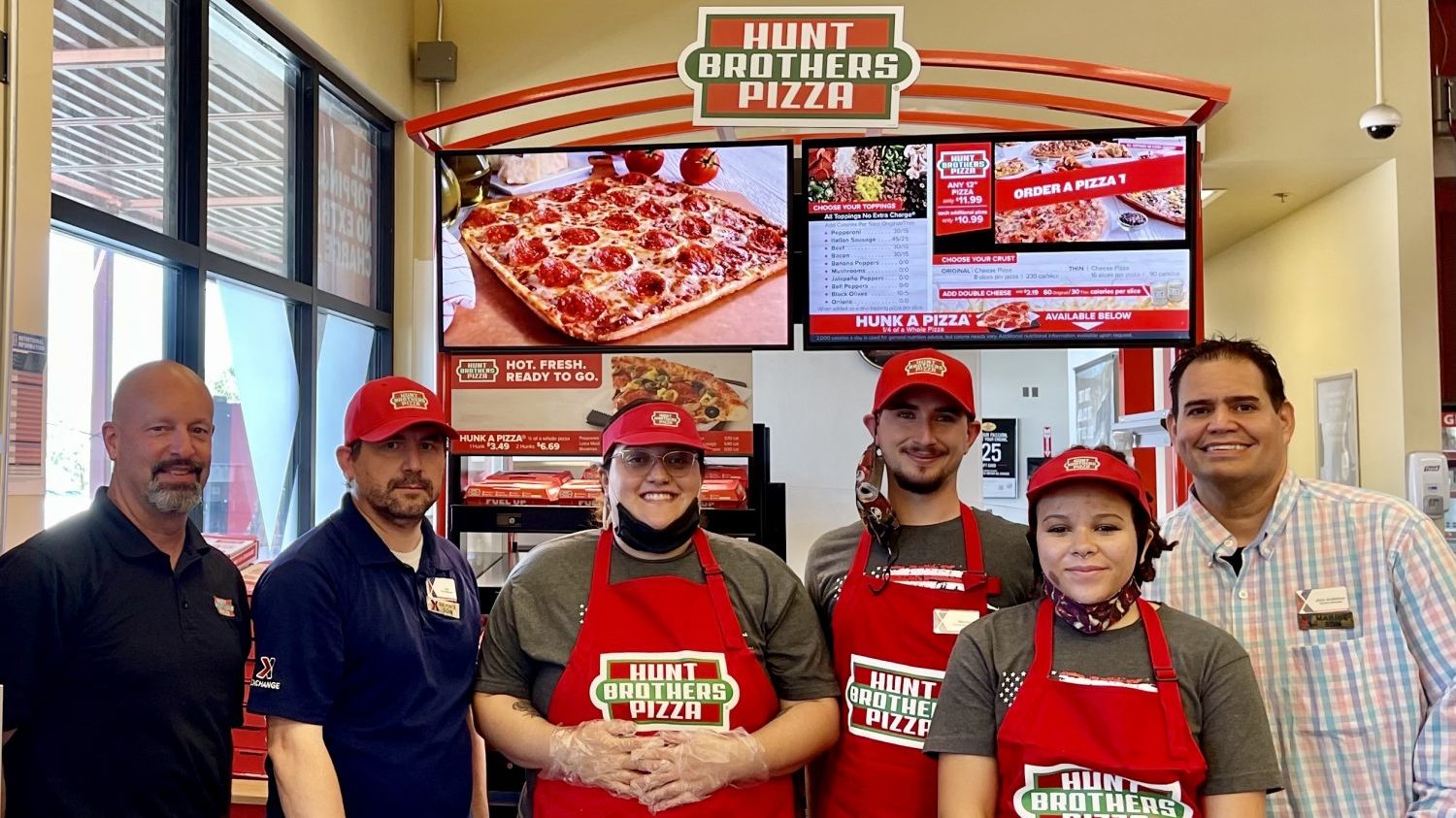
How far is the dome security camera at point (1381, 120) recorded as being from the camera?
14.6ft

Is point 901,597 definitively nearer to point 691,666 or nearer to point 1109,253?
point 691,666

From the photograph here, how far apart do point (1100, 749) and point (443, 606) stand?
4.20 feet

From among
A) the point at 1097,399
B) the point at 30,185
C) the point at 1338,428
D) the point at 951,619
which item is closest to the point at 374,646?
the point at 951,619

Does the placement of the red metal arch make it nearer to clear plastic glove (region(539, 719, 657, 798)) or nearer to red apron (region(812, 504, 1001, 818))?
red apron (region(812, 504, 1001, 818))

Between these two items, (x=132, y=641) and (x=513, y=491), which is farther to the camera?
(x=513, y=491)

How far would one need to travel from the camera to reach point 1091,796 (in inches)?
67.2

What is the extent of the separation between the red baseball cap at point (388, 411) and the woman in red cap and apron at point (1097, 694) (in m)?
1.15

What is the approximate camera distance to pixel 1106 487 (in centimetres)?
180

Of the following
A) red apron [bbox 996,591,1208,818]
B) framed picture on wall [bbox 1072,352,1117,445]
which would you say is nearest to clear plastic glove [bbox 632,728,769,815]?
red apron [bbox 996,591,1208,818]

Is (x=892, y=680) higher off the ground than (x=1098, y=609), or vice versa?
(x=1098, y=609)

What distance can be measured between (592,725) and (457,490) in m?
1.87

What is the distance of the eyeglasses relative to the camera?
2.13 metres

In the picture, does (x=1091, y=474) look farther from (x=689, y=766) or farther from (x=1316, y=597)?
(x=689, y=766)

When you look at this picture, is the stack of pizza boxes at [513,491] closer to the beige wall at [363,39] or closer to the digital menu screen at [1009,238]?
the digital menu screen at [1009,238]
